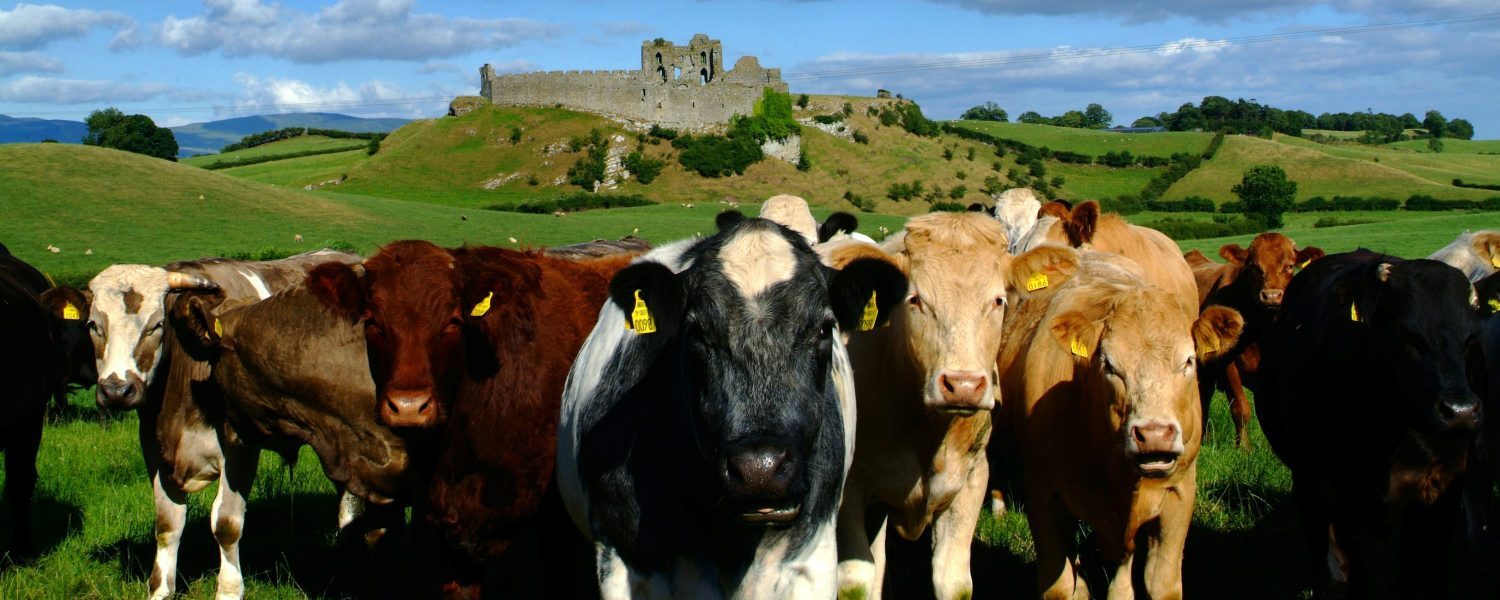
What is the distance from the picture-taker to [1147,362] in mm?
5484

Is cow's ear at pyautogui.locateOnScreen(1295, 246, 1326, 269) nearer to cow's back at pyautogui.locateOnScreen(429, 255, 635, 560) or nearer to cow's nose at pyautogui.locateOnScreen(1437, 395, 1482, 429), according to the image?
cow's nose at pyautogui.locateOnScreen(1437, 395, 1482, 429)

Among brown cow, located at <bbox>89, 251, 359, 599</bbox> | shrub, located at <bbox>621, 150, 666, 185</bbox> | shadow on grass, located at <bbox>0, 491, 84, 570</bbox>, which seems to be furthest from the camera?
shrub, located at <bbox>621, 150, 666, 185</bbox>

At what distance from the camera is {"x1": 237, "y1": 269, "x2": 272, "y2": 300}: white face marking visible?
28.7ft

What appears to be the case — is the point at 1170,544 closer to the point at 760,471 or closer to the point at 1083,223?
the point at 760,471

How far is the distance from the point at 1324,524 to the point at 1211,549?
4.25 ft

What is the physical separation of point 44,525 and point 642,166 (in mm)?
80951

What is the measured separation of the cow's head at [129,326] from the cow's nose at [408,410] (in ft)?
10.1

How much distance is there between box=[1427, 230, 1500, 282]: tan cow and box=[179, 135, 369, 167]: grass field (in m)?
104

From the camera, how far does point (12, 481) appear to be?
8.29m

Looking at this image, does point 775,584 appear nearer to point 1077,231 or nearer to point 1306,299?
point 1306,299

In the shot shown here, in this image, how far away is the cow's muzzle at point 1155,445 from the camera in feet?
17.0

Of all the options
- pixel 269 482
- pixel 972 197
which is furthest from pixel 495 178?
pixel 269 482

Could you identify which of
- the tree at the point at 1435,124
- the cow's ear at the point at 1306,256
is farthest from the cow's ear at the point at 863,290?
the tree at the point at 1435,124

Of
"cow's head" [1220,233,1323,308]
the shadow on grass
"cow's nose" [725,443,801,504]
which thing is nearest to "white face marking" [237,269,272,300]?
the shadow on grass
